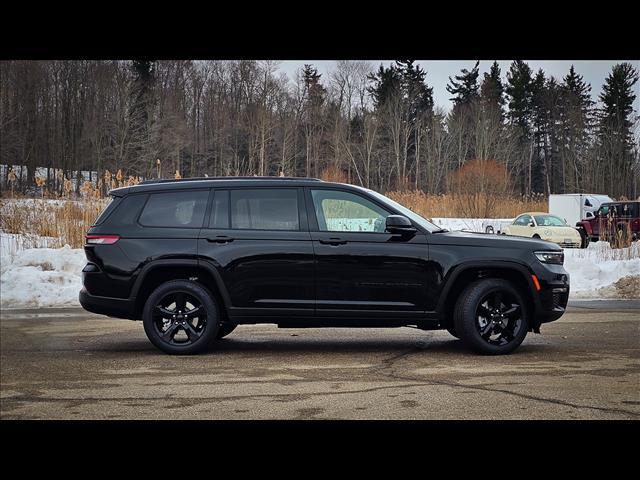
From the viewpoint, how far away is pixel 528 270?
8375 mm

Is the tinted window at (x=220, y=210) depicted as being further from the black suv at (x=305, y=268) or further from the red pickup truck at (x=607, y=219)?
the red pickup truck at (x=607, y=219)

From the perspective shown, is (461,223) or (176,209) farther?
(461,223)

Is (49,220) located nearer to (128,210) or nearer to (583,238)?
(128,210)

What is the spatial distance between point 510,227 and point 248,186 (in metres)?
23.6

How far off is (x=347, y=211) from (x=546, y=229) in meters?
22.0

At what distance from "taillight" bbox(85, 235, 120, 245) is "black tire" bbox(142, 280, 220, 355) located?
76 cm

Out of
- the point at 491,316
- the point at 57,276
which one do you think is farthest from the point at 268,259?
the point at 57,276

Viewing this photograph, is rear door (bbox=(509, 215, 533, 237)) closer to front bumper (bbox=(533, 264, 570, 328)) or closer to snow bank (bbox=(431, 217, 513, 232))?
snow bank (bbox=(431, 217, 513, 232))

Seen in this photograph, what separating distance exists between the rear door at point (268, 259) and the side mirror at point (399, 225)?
0.90 metres

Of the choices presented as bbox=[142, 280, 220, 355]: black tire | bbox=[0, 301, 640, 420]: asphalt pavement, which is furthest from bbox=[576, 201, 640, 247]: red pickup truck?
bbox=[142, 280, 220, 355]: black tire

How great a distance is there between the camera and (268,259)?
8.31 metres

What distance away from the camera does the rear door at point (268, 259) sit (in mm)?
8281

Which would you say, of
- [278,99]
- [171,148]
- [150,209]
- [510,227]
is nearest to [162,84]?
[171,148]

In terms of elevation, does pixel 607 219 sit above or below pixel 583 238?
above
